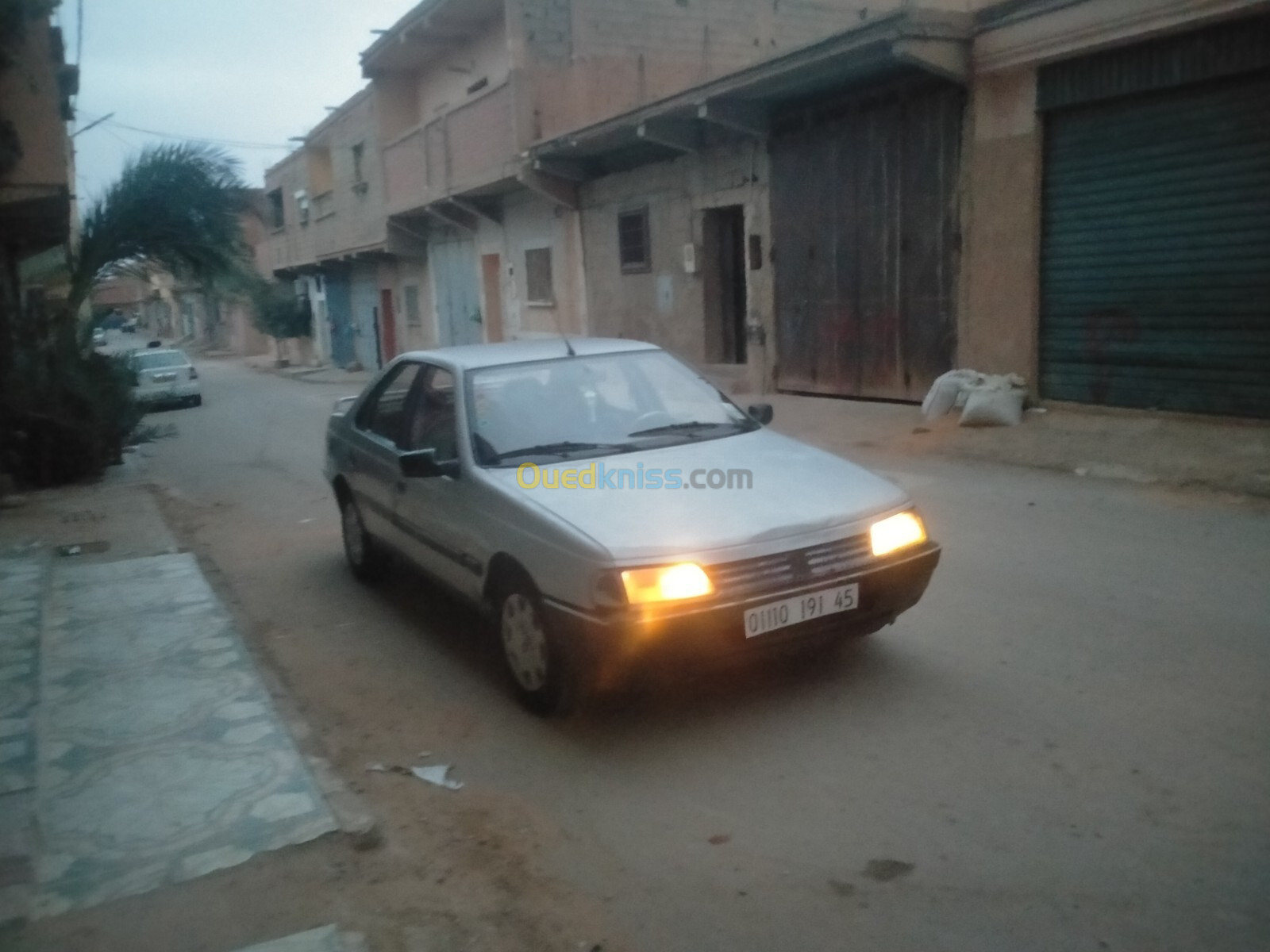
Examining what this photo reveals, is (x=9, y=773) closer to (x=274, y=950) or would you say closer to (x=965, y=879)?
(x=274, y=950)

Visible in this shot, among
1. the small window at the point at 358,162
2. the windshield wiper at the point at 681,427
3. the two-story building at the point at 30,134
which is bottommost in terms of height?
the windshield wiper at the point at 681,427

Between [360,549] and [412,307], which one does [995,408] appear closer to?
[360,549]

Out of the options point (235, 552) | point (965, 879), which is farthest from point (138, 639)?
point (965, 879)

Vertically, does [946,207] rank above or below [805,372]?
above

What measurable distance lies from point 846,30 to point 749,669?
310 inches

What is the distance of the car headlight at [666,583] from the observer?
374cm

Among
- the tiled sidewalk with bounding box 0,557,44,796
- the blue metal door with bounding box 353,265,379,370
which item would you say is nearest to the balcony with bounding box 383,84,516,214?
the blue metal door with bounding box 353,265,379,370

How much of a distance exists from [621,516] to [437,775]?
1.16 meters

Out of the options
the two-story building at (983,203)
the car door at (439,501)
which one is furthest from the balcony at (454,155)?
the car door at (439,501)

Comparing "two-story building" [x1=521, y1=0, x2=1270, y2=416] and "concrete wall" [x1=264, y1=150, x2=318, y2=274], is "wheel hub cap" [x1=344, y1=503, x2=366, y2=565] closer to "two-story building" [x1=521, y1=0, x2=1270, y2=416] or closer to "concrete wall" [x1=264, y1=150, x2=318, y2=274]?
"two-story building" [x1=521, y1=0, x2=1270, y2=416]

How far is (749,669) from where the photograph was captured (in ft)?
15.0

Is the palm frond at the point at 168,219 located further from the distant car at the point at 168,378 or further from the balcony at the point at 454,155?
the distant car at the point at 168,378

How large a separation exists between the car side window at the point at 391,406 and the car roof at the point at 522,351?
0.52 feet

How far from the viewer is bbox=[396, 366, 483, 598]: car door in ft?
15.4
